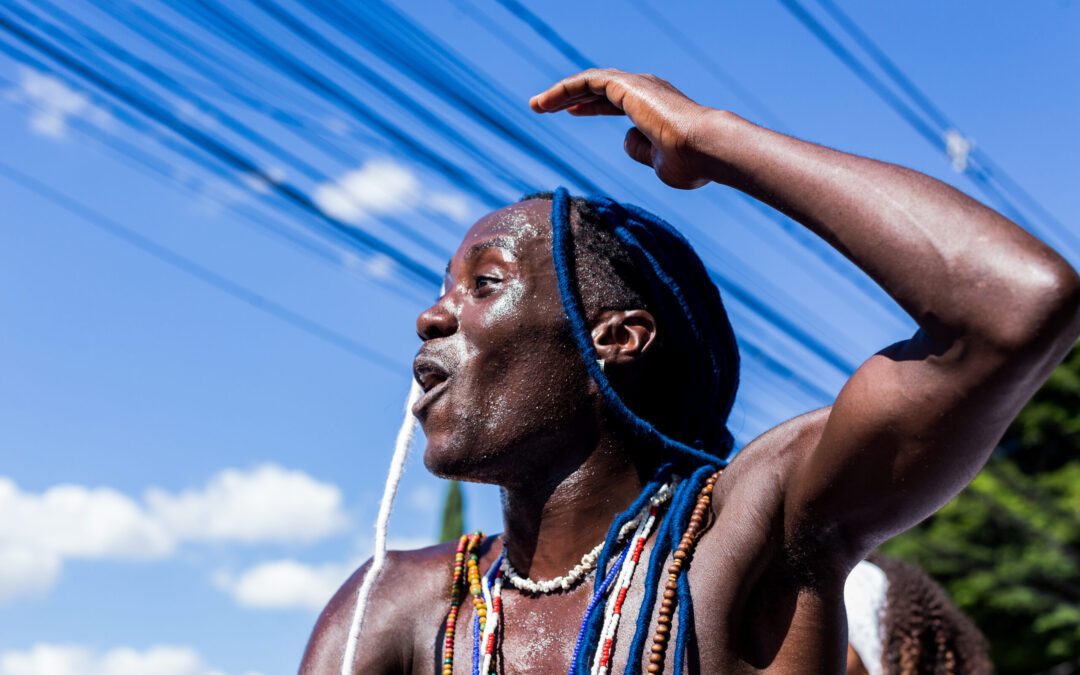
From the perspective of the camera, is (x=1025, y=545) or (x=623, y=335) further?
(x=1025, y=545)

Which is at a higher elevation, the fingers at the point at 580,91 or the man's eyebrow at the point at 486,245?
the fingers at the point at 580,91

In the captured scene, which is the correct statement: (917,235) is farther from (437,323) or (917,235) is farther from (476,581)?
(476,581)

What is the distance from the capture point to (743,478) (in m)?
2.31

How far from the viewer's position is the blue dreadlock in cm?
254

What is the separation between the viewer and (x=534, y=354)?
2533 millimetres

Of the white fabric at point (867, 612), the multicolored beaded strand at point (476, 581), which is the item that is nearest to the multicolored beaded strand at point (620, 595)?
the multicolored beaded strand at point (476, 581)

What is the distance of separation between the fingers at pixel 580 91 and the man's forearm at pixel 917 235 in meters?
0.42

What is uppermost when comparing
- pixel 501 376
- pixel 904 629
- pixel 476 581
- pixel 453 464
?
pixel 501 376

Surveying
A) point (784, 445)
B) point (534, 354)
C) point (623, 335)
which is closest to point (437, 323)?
point (534, 354)

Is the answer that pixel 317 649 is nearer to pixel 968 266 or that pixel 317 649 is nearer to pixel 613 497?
pixel 613 497

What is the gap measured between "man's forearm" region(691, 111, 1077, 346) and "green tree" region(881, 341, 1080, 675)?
13.4m

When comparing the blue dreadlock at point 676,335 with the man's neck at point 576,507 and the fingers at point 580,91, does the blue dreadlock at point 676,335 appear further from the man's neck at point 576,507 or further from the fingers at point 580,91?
the fingers at point 580,91

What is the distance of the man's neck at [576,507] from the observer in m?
2.53

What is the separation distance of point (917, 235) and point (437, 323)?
43.6 inches
